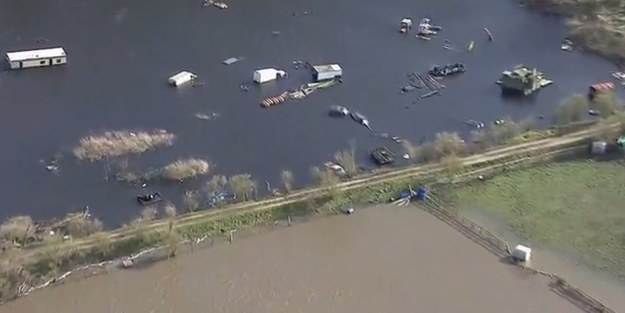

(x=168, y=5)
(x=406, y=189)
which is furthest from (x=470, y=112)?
(x=168, y=5)

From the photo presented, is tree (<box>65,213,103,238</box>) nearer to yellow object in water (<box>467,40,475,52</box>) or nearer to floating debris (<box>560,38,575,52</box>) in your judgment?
yellow object in water (<box>467,40,475,52</box>)

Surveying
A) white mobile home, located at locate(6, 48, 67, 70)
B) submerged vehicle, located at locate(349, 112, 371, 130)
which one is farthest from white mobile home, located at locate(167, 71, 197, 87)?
submerged vehicle, located at locate(349, 112, 371, 130)

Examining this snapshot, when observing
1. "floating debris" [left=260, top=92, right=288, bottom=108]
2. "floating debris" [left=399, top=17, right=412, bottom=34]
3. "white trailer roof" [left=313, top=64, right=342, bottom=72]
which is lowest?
"floating debris" [left=260, top=92, right=288, bottom=108]

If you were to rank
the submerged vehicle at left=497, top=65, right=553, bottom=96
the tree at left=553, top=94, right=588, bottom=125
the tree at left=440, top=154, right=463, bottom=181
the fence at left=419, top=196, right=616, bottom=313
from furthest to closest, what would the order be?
1. the submerged vehicle at left=497, top=65, right=553, bottom=96
2. the tree at left=553, top=94, right=588, bottom=125
3. the tree at left=440, top=154, right=463, bottom=181
4. the fence at left=419, top=196, right=616, bottom=313

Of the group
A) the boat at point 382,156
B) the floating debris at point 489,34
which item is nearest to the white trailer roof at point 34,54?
the boat at point 382,156

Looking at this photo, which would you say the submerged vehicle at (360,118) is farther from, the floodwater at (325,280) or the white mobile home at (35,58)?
the white mobile home at (35,58)

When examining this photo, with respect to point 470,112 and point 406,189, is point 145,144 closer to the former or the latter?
point 406,189
